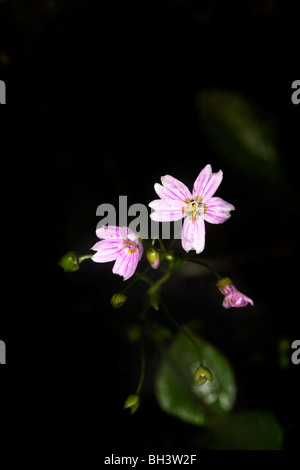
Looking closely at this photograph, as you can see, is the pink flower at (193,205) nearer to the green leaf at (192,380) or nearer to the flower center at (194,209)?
the flower center at (194,209)

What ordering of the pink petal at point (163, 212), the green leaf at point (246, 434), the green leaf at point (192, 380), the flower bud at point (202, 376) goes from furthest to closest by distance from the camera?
1. the green leaf at point (192, 380)
2. the green leaf at point (246, 434)
3. the flower bud at point (202, 376)
4. the pink petal at point (163, 212)

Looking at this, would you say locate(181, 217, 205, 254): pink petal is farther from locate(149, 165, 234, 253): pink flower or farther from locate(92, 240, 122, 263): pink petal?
locate(92, 240, 122, 263): pink petal

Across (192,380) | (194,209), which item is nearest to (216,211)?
(194,209)

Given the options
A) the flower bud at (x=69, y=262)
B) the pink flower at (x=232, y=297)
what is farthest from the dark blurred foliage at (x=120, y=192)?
the pink flower at (x=232, y=297)

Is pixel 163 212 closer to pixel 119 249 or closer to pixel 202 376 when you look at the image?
pixel 119 249

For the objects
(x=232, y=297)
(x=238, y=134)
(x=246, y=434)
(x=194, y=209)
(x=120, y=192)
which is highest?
Result: (x=238, y=134)

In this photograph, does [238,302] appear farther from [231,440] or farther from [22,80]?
[22,80]

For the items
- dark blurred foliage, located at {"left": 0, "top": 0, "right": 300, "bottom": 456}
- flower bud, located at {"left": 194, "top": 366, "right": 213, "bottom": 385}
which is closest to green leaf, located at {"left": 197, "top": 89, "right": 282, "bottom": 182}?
dark blurred foliage, located at {"left": 0, "top": 0, "right": 300, "bottom": 456}
